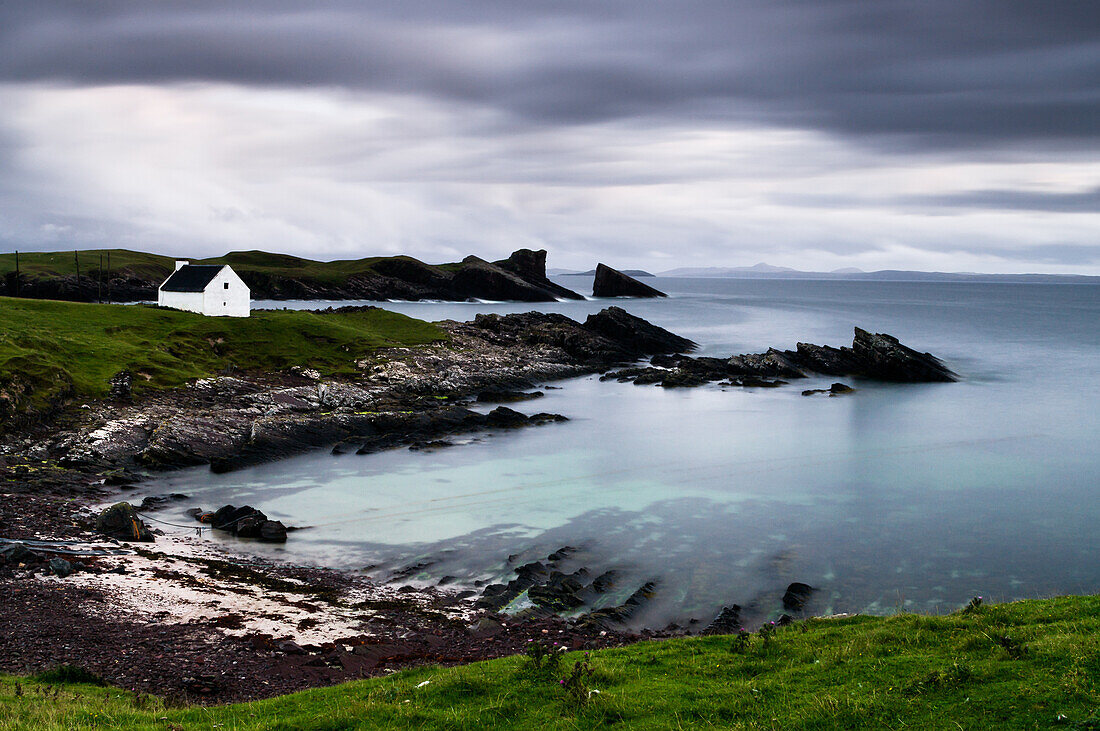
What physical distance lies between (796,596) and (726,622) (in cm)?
351

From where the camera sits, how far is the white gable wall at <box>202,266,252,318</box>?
239 feet

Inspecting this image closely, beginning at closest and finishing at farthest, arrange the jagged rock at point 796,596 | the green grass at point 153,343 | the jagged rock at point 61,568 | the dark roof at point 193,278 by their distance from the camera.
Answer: the jagged rock at point 61,568, the jagged rock at point 796,596, the green grass at point 153,343, the dark roof at point 193,278

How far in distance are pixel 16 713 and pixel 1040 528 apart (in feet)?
120

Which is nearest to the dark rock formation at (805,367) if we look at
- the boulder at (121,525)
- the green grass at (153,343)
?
the green grass at (153,343)

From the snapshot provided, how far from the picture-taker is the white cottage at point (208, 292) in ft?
239

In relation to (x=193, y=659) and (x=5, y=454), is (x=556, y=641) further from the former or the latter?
(x=5, y=454)

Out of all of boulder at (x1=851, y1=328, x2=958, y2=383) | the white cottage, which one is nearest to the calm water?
boulder at (x1=851, y1=328, x2=958, y2=383)

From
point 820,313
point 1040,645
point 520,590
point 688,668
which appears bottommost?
point 520,590

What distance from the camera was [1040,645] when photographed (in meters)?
12.7

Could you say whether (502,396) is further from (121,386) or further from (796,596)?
(796,596)

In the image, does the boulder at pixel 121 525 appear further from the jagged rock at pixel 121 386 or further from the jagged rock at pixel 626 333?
the jagged rock at pixel 626 333

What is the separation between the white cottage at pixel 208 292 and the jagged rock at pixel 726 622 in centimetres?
6338

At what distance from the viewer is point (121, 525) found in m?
27.9

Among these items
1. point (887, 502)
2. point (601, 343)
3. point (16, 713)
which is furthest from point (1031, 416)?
point (16, 713)
